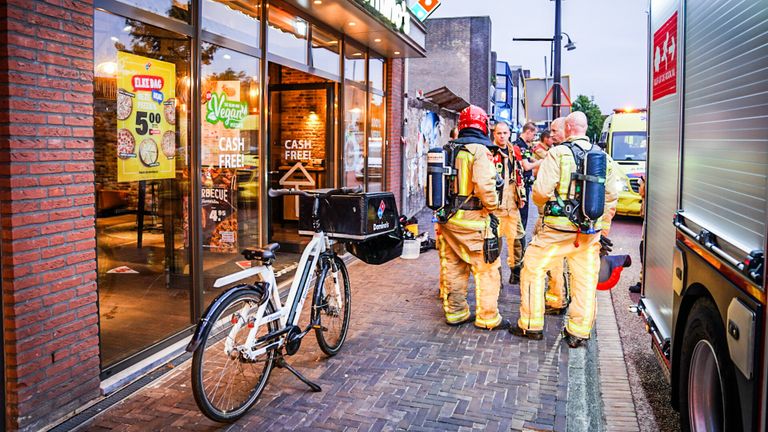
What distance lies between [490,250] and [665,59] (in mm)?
2312

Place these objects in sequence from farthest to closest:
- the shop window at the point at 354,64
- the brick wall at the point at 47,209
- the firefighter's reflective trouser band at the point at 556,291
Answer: the shop window at the point at 354,64 → the firefighter's reflective trouser band at the point at 556,291 → the brick wall at the point at 47,209

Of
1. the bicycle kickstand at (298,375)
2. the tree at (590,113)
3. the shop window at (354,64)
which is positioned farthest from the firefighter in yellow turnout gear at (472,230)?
the tree at (590,113)

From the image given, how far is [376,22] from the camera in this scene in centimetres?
884

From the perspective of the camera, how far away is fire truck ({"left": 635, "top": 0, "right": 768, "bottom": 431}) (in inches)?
96.8

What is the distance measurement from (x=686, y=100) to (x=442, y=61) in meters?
30.5

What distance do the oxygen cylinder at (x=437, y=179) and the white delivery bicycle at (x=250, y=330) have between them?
123cm

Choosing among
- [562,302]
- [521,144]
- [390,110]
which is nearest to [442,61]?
[390,110]

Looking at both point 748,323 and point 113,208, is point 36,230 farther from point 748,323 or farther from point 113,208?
point 748,323

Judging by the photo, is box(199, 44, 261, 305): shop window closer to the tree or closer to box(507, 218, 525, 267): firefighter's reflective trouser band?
box(507, 218, 525, 267): firefighter's reflective trouser band

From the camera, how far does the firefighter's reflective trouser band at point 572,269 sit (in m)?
5.74

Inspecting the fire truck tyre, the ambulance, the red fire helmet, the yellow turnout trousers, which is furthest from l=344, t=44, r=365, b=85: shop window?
the ambulance

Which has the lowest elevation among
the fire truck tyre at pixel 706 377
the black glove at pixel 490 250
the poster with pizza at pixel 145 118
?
the fire truck tyre at pixel 706 377

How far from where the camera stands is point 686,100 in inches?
148

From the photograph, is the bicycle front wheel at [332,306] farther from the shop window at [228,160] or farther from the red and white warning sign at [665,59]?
the red and white warning sign at [665,59]
